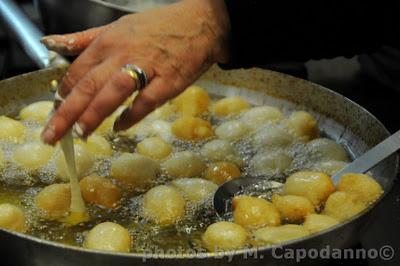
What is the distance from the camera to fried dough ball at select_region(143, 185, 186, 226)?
83 cm

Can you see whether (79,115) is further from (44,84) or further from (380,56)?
(380,56)

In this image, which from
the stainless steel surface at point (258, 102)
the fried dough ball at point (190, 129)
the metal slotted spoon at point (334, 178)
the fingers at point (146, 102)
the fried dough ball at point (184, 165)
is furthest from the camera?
the fried dough ball at point (190, 129)

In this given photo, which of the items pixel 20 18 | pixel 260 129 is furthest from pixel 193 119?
pixel 20 18

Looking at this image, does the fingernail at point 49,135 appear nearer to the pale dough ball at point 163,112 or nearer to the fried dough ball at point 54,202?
the fried dough ball at point 54,202

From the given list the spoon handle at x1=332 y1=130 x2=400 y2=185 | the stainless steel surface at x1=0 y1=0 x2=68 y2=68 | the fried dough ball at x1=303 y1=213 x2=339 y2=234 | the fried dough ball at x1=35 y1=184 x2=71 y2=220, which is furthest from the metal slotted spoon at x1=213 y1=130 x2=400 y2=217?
the stainless steel surface at x1=0 y1=0 x2=68 y2=68

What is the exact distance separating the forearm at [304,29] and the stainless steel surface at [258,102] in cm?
13

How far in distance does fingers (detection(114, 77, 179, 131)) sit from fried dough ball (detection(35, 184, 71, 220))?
0.16m

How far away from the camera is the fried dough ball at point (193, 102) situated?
114 centimetres

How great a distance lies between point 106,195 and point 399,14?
1.90ft

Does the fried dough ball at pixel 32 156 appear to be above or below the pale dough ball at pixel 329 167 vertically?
below

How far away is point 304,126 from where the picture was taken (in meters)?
1.07

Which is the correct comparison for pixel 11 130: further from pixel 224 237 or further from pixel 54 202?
pixel 224 237

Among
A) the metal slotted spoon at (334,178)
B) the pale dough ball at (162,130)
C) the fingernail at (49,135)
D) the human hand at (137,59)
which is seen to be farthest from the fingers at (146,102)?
the pale dough ball at (162,130)

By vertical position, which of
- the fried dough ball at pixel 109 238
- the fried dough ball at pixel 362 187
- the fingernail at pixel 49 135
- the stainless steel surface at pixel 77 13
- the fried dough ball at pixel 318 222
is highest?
the fingernail at pixel 49 135
